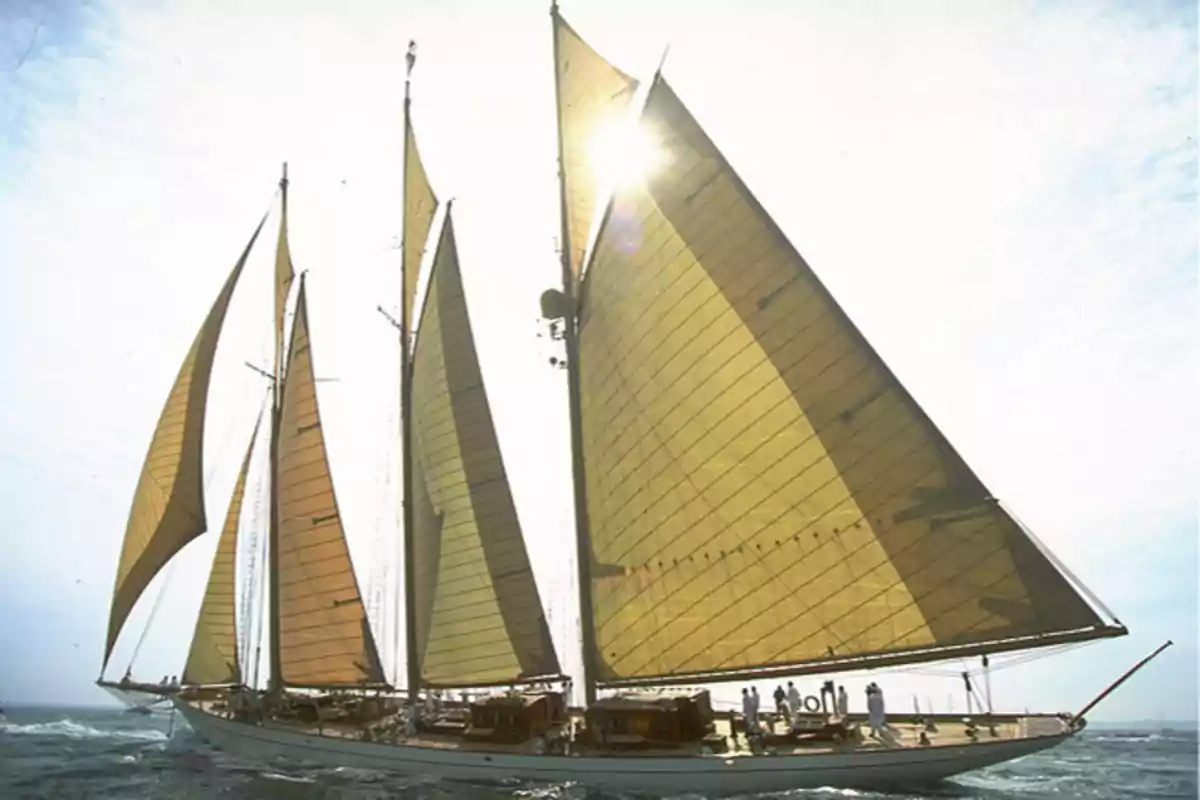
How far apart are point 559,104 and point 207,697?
93.7 ft

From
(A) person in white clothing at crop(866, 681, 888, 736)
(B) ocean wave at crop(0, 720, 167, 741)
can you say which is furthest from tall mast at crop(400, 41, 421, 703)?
(B) ocean wave at crop(0, 720, 167, 741)

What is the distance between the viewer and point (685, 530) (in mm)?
20266

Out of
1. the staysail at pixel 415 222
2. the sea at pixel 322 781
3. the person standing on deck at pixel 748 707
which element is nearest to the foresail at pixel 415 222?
the staysail at pixel 415 222

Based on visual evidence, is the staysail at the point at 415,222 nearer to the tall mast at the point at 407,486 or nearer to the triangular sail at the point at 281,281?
the tall mast at the point at 407,486

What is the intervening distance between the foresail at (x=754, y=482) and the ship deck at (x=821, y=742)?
73.5 inches

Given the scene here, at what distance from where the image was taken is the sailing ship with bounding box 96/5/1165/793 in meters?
18.0

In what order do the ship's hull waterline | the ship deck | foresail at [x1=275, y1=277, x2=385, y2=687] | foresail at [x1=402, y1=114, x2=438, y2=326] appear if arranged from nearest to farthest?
the ship's hull waterline
the ship deck
foresail at [x1=275, y1=277, x2=385, y2=687]
foresail at [x1=402, y1=114, x2=438, y2=326]

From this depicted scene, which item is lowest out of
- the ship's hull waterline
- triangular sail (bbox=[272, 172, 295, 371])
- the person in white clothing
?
the ship's hull waterline

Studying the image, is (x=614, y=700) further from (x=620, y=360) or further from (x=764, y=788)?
(x=620, y=360)

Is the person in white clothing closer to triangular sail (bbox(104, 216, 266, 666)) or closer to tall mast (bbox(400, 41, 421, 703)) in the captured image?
tall mast (bbox(400, 41, 421, 703))

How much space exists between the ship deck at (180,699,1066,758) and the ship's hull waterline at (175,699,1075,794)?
151mm

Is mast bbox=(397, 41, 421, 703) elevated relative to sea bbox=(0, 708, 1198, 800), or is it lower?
elevated

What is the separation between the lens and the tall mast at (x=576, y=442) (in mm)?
22062

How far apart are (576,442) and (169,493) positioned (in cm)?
1639
